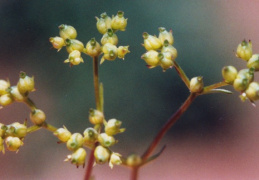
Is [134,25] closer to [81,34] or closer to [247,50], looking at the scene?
[81,34]

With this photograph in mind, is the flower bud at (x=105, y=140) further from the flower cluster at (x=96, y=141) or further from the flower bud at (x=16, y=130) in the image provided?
the flower bud at (x=16, y=130)

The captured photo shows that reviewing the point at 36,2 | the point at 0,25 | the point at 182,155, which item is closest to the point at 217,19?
the point at 182,155

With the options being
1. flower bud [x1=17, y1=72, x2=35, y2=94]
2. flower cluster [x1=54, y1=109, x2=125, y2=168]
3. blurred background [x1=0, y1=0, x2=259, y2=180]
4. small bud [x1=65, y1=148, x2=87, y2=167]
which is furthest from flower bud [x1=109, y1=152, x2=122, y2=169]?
blurred background [x1=0, y1=0, x2=259, y2=180]

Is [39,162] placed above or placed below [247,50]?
above

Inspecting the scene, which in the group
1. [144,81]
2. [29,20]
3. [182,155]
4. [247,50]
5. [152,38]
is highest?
[29,20]

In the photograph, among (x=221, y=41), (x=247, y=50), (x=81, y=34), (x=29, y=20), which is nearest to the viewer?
(x=247, y=50)

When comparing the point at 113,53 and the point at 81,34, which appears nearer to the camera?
the point at 113,53

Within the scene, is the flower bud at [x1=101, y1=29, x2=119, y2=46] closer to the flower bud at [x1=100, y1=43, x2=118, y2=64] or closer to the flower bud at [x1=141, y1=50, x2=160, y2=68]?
the flower bud at [x1=100, y1=43, x2=118, y2=64]
